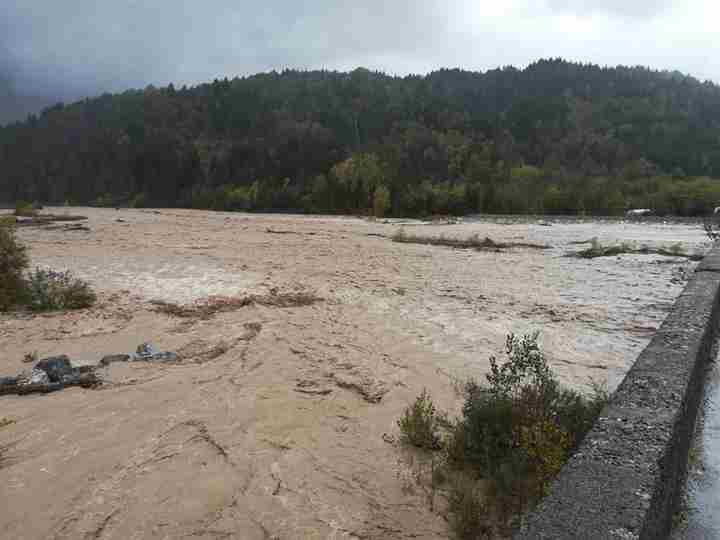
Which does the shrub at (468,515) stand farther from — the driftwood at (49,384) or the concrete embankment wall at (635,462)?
the driftwood at (49,384)

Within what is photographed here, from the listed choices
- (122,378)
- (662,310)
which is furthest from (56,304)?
(662,310)

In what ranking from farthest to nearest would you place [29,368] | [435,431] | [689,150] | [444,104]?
[444,104]
[689,150]
[29,368]
[435,431]

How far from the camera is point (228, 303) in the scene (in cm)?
1081

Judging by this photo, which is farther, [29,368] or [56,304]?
[56,304]

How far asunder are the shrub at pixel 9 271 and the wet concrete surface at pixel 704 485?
11.4 meters

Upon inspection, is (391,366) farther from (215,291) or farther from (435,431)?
(215,291)

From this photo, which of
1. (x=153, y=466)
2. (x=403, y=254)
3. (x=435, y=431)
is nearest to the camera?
(x=153, y=466)

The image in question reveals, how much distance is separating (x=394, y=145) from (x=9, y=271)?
281ft

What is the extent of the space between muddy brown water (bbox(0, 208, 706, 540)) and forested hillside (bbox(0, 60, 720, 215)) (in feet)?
156

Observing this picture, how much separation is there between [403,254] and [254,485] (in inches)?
705

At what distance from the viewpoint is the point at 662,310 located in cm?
1007

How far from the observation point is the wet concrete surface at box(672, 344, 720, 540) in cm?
278

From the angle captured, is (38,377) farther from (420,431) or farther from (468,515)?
(468,515)

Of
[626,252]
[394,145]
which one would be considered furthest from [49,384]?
[394,145]
